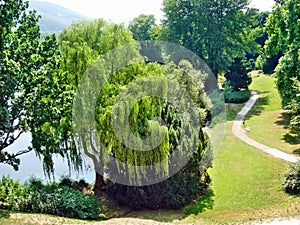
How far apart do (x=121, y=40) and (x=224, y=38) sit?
23.4m

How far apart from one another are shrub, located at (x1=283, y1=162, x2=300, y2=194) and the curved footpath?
326 cm

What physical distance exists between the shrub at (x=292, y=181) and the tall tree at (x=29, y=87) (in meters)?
10.3

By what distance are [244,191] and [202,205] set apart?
2.24m

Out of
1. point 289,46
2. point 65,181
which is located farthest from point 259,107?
point 65,181

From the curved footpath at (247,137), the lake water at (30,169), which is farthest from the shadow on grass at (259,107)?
the lake water at (30,169)

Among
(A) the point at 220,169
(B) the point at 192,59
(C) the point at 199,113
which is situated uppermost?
(B) the point at 192,59

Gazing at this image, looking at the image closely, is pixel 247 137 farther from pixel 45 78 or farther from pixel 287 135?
pixel 45 78

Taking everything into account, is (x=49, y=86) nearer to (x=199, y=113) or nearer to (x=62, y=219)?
(x=62, y=219)

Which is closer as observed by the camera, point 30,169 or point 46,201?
point 46,201

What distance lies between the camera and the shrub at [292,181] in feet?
50.4

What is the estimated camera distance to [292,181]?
15547 millimetres

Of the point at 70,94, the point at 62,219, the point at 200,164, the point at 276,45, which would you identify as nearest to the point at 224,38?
the point at 276,45

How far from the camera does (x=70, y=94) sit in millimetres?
15391

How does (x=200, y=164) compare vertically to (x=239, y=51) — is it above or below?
below
